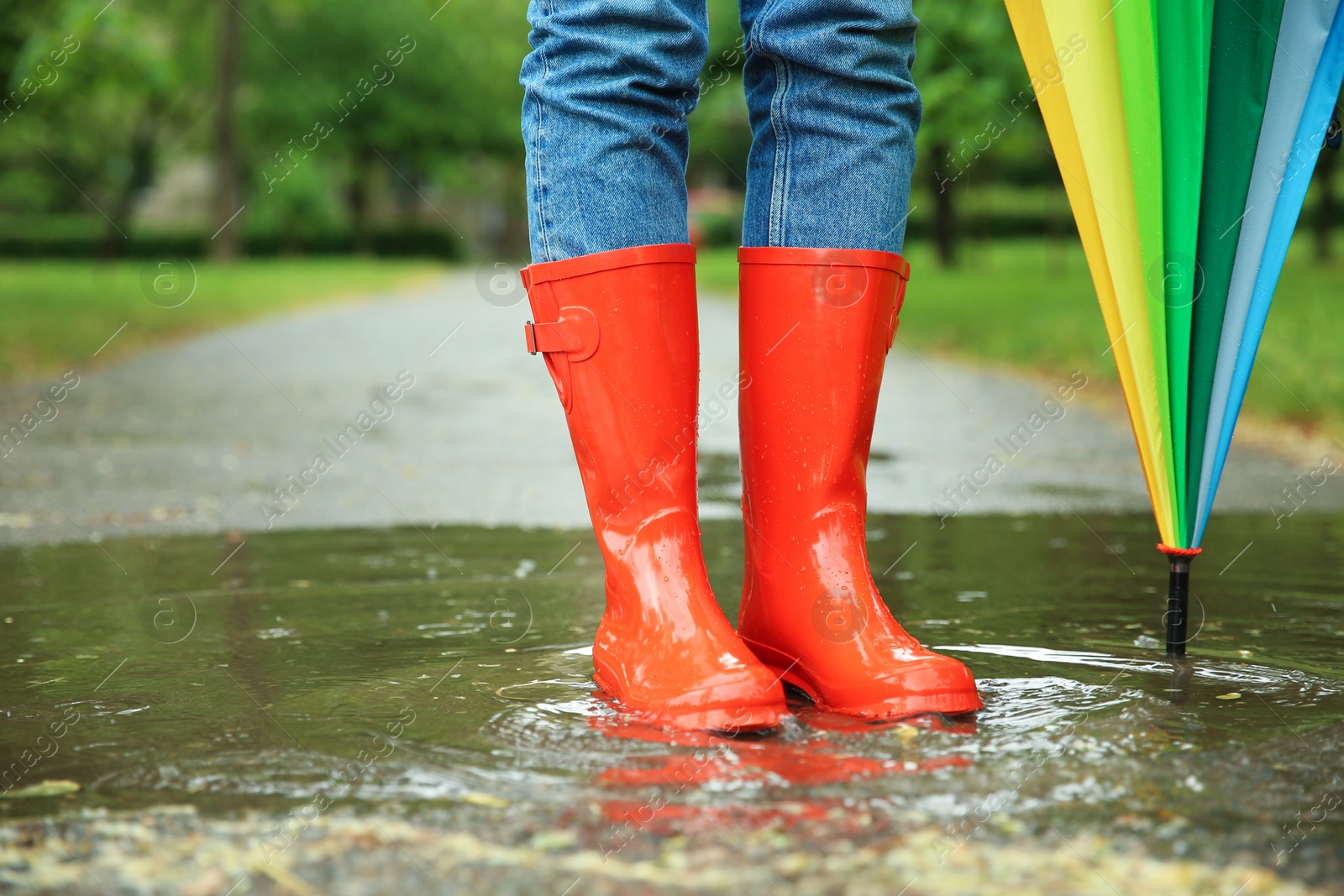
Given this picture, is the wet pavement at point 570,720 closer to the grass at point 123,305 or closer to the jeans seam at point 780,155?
the jeans seam at point 780,155

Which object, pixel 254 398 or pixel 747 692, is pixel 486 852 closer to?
pixel 747 692

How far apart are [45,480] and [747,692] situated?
117 inches

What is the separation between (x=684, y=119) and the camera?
166cm

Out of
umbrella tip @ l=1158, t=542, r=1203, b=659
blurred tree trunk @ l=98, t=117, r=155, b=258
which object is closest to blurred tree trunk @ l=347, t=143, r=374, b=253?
blurred tree trunk @ l=98, t=117, r=155, b=258

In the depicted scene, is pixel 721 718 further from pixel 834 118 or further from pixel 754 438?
pixel 834 118

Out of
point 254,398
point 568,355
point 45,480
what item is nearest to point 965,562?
point 568,355

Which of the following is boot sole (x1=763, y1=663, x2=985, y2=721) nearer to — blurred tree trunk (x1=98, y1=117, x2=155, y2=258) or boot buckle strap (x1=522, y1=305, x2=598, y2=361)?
boot buckle strap (x1=522, y1=305, x2=598, y2=361)

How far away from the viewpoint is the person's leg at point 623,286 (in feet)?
5.13

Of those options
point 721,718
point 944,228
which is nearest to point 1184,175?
point 721,718

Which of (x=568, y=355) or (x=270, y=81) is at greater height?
(x=270, y=81)

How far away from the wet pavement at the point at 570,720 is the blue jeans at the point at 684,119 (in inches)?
20.7

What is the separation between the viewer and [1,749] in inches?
53.7

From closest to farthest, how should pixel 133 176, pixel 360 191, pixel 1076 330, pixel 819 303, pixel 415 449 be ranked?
pixel 819 303
pixel 415 449
pixel 1076 330
pixel 133 176
pixel 360 191

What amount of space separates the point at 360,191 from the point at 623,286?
41850 millimetres
